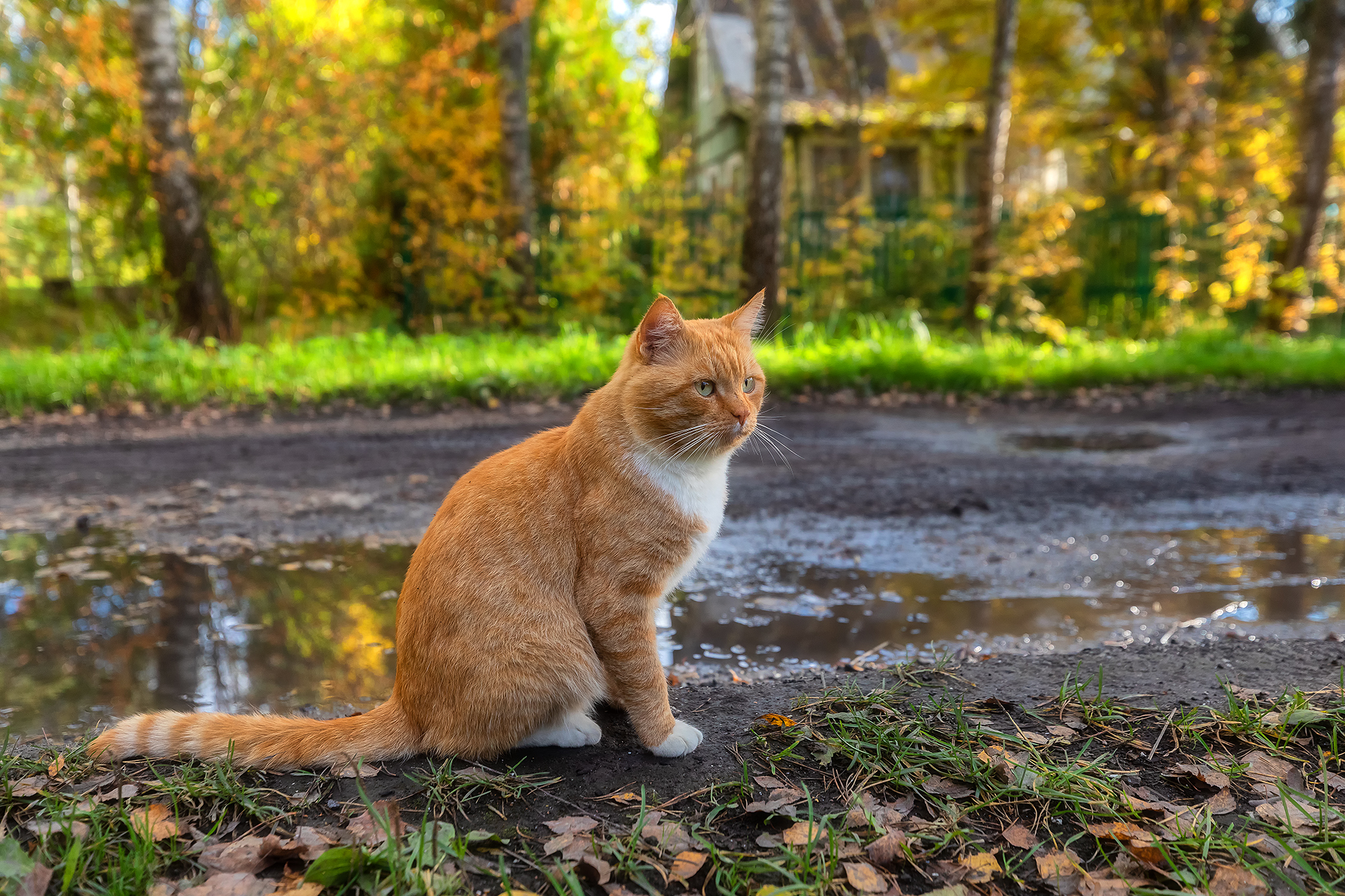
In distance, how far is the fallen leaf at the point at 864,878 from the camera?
1.83 metres

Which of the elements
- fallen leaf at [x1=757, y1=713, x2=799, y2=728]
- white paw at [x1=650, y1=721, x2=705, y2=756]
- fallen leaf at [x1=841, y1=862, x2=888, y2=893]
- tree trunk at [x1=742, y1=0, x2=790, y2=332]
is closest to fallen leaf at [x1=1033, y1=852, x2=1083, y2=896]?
fallen leaf at [x1=841, y1=862, x2=888, y2=893]

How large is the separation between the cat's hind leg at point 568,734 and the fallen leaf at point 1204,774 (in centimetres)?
164

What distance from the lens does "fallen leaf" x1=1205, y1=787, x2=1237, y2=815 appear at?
206 centimetres

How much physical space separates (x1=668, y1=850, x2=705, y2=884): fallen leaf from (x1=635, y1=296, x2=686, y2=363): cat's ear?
1407 millimetres

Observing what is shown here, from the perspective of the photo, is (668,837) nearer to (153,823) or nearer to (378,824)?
(378,824)

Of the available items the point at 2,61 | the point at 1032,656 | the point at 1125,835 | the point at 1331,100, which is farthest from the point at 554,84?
the point at 1125,835

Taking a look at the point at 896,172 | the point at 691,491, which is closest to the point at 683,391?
the point at 691,491

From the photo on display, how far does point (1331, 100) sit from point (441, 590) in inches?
601

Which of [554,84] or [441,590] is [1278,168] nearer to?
[554,84]

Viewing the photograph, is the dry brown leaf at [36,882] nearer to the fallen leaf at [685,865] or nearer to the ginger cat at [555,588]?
the ginger cat at [555,588]

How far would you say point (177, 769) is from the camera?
7.43ft

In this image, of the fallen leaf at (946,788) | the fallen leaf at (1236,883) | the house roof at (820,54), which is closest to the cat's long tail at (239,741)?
the fallen leaf at (946,788)

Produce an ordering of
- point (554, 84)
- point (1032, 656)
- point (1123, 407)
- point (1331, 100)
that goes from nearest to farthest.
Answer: point (1032, 656)
point (1123, 407)
point (1331, 100)
point (554, 84)

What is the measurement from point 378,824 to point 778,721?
1178 millimetres
